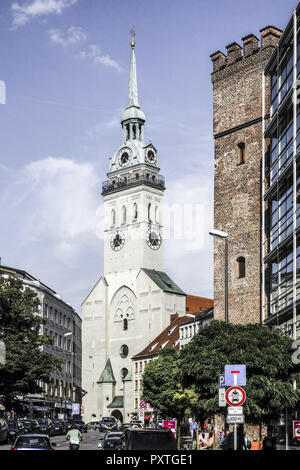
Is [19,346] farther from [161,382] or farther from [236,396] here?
[236,396]

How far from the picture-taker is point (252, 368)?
29.5m

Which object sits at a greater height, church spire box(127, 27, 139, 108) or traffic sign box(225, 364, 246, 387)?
church spire box(127, 27, 139, 108)

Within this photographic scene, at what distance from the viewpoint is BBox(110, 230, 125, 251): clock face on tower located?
132 m

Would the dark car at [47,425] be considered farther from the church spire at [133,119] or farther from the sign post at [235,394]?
the church spire at [133,119]

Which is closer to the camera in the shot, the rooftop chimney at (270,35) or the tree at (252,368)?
the tree at (252,368)

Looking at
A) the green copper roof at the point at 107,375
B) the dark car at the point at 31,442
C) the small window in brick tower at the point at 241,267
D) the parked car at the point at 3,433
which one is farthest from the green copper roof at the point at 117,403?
the dark car at the point at 31,442

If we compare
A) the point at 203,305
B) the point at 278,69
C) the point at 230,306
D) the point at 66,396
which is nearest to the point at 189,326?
the point at 66,396

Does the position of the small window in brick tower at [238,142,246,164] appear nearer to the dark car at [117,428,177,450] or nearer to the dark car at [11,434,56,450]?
the dark car at [11,434,56,450]

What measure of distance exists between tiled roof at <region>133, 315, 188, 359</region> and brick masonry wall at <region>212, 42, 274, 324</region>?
213ft

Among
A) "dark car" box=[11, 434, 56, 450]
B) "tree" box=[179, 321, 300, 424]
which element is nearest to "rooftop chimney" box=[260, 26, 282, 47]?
"tree" box=[179, 321, 300, 424]

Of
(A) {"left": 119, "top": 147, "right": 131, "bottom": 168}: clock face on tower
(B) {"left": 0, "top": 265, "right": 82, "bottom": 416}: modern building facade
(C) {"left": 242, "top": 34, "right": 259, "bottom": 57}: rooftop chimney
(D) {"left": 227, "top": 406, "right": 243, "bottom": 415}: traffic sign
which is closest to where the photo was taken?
(D) {"left": 227, "top": 406, "right": 243, "bottom": 415}: traffic sign

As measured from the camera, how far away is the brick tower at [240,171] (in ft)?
137

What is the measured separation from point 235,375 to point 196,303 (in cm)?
11634

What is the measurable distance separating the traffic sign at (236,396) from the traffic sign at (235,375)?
997 millimetres
